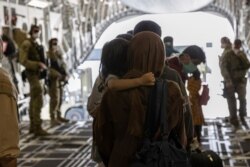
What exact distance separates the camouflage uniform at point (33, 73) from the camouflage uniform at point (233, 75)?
8.72 feet

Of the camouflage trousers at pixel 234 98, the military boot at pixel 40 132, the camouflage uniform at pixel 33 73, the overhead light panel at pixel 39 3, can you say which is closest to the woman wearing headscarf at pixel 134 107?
the camouflage uniform at pixel 33 73

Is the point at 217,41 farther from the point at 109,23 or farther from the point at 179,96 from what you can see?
the point at 179,96

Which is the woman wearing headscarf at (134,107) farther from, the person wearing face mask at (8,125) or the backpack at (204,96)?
the backpack at (204,96)

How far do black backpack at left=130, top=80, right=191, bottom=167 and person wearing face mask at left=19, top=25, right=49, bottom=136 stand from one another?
14.6ft

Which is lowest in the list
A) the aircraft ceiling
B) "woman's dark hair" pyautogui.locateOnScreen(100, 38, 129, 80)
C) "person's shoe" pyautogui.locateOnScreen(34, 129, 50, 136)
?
"person's shoe" pyautogui.locateOnScreen(34, 129, 50, 136)

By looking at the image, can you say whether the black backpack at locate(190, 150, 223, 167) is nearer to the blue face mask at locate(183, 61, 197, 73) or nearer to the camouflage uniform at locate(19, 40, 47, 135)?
the blue face mask at locate(183, 61, 197, 73)

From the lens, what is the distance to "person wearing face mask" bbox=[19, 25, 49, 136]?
649cm

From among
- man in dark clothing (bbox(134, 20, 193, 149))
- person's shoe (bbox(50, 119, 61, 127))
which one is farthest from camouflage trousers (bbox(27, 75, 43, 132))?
man in dark clothing (bbox(134, 20, 193, 149))

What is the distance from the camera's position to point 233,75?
7129mm

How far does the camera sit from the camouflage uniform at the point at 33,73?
648 centimetres

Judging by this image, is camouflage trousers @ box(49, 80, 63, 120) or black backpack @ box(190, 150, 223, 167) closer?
black backpack @ box(190, 150, 223, 167)

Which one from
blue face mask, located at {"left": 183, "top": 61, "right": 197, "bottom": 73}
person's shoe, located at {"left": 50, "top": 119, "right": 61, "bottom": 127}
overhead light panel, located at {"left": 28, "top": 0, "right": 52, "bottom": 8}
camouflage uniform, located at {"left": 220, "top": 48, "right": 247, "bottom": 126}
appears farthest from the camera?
overhead light panel, located at {"left": 28, "top": 0, "right": 52, "bottom": 8}

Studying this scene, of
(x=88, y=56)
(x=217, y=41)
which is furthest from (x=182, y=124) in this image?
(x=88, y=56)

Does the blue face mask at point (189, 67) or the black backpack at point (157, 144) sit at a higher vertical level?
the blue face mask at point (189, 67)
